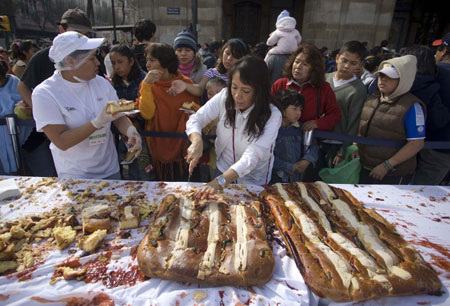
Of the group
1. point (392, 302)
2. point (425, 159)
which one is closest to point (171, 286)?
point (392, 302)

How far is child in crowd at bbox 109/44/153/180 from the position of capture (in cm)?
304

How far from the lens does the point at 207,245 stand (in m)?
1.49

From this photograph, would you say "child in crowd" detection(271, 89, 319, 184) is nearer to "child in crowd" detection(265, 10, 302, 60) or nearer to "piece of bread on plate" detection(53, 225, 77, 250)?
"child in crowd" detection(265, 10, 302, 60)

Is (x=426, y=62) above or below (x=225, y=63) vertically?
above

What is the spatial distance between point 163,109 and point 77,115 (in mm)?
969

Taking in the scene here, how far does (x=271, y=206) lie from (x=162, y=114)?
171 centimetres

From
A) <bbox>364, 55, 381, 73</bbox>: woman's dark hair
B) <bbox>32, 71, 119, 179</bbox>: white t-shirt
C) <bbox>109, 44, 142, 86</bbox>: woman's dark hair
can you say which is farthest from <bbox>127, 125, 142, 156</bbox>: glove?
<bbox>364, 55, 381, 73</bbox>: woman's dark hair

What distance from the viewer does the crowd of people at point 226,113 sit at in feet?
6.55

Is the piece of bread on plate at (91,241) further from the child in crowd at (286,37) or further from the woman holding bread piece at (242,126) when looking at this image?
the child in crowd at (286,37)

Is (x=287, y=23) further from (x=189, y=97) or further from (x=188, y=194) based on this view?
(x=188, y=194)

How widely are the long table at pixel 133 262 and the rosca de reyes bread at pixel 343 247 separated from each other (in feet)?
0.22

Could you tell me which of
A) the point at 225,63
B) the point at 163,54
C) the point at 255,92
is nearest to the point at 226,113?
the point at 255,92

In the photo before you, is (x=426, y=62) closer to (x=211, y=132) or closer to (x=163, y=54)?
(x=211, y=132)

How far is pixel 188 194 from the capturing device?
2004 millimetres
